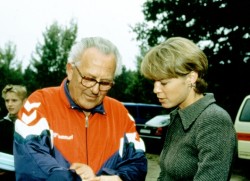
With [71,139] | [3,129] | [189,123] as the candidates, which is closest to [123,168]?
[71,139]

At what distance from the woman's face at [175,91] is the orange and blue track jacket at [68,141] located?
11.0 inches

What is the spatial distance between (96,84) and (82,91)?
0.31ft

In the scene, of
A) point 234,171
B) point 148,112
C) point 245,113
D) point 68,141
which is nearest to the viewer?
point 68,141

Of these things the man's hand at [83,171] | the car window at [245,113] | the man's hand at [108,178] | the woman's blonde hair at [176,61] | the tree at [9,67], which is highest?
the woman's blonde hair at [176,61]

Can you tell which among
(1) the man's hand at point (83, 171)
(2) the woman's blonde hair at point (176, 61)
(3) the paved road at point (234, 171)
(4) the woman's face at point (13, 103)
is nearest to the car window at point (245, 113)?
(3) the paved road at point (234, 171)

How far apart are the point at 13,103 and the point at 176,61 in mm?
3451

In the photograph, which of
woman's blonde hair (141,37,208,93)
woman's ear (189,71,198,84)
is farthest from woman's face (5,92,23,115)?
woman's ear (189,71,198,84)

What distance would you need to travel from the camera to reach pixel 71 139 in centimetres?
205

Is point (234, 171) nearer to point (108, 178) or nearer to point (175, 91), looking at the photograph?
point (175, 91)

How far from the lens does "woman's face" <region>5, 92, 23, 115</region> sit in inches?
197

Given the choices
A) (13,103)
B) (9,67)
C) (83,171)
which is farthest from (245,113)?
(9,67)

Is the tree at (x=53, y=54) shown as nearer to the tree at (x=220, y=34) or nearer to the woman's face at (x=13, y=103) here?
the tree at (x=220, y=34)

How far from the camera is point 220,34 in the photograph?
833 inches

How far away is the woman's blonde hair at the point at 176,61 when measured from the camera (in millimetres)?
2240
